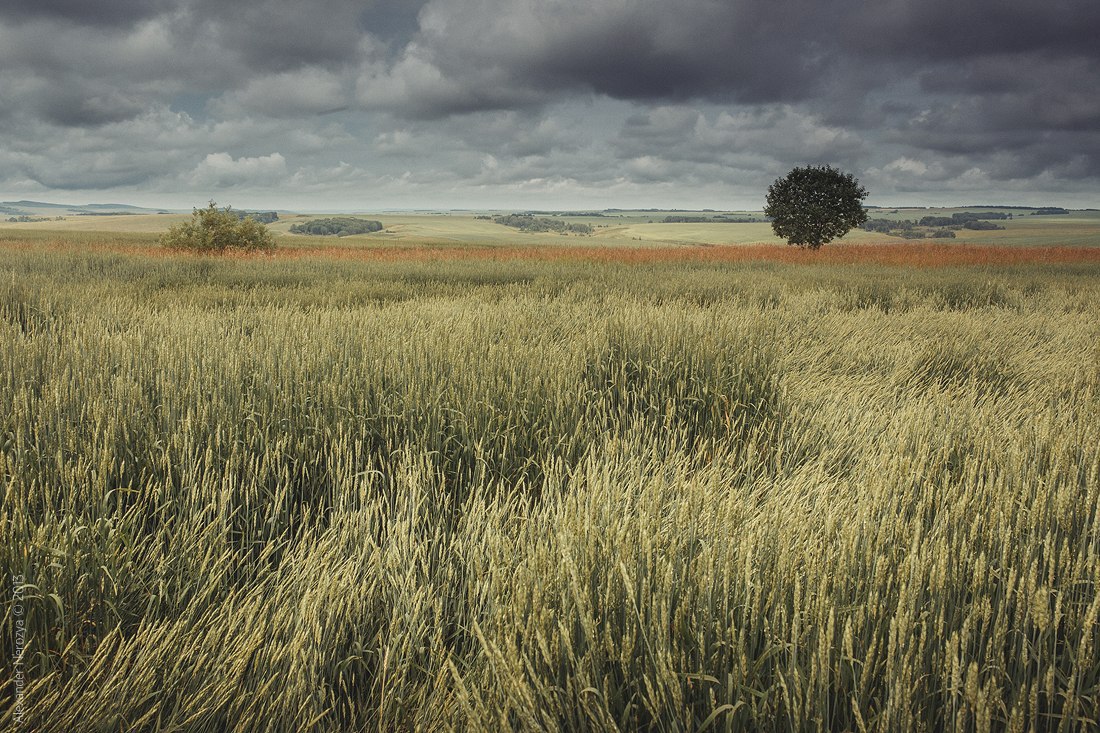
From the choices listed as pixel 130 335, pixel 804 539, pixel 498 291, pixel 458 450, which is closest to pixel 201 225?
pixel 498 291

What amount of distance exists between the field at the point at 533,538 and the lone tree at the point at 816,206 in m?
34.8

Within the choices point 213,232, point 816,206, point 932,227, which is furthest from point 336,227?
point 932,227

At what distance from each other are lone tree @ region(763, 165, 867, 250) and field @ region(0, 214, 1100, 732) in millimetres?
34832

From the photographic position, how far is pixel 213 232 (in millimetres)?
27156

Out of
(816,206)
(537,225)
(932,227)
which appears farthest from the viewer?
(537,225)

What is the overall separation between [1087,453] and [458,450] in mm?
2731

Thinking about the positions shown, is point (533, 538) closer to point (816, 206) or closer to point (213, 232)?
point (213, 232)

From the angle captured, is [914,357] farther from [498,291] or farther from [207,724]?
[498,291]

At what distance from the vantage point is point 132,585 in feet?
5.27

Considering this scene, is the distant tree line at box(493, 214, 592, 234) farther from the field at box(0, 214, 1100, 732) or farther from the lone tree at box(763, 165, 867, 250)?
the field at box(0, 214, 1100, 732)

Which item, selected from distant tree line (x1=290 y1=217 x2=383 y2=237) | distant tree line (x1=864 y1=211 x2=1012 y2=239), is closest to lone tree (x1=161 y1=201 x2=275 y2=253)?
distant tree line (x1=290 y1=217 x2=383 y2=237)

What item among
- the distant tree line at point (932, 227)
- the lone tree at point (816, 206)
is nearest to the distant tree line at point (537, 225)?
the distant tree line at point (932, 227)

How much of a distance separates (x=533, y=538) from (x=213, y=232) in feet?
101

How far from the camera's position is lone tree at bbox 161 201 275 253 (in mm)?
26922
